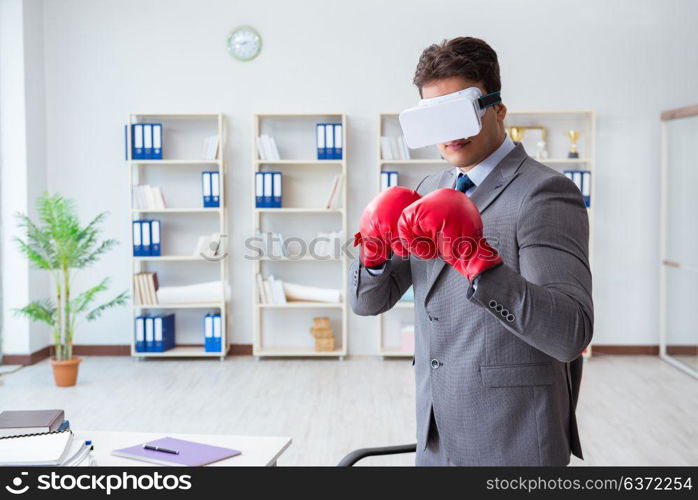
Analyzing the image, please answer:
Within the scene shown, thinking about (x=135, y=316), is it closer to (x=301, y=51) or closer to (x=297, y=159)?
(x=297, y=159)

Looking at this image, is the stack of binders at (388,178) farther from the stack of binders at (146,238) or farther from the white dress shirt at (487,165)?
the white dress shirt at (487,165)

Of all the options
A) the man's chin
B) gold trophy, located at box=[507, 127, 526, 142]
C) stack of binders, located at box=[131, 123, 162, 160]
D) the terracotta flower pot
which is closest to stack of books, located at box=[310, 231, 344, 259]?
stack of binders, located at box=[131, 123, 162, 160]

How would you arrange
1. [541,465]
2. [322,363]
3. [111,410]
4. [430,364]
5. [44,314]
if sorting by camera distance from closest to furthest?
[541,465] < [430,364] < [111,410] < [44,314] < [322,363]

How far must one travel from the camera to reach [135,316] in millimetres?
5844

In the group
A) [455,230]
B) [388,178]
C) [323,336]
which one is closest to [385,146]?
[388,178]

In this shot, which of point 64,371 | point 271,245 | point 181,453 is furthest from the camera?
point 271,245

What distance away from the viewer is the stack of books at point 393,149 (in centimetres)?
578

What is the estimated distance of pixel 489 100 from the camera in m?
1.47

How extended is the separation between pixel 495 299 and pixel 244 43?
508 cm

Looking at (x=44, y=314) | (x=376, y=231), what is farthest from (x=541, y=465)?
(x=44, y=314)

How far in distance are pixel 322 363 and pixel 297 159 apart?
1.64 m

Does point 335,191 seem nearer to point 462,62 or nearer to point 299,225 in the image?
point 299,225

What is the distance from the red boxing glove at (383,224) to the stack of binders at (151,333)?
14.7 feet

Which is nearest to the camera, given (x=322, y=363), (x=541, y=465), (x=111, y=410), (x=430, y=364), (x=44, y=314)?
(x=541, y=465)
